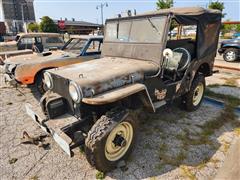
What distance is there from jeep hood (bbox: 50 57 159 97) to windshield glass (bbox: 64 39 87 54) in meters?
2.95

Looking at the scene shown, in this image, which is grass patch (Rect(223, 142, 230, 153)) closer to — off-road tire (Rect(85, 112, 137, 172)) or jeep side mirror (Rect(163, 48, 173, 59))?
jeep side mirror (Rect(163, 48, 173, 59))

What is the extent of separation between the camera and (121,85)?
9.25 feet

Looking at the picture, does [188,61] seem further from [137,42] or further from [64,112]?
[64,112]

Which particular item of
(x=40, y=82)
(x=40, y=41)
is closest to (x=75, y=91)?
(x=40, y=82)

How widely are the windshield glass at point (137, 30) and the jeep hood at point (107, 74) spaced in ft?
1.48

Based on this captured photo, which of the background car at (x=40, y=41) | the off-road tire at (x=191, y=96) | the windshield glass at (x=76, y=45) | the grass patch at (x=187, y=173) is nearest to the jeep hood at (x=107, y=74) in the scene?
the off-road tire at (x=191, y=96)

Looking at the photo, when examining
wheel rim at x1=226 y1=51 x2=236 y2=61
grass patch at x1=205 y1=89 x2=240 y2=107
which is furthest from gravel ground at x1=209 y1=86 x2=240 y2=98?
wheel rim at x1=226 y1=51 x2=236 y2=61

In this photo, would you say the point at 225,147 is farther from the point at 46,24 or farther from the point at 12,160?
the point at 46,24

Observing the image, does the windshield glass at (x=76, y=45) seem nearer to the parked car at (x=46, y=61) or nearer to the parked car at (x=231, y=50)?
the parked car at (x=46, y=61)

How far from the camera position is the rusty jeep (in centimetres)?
252

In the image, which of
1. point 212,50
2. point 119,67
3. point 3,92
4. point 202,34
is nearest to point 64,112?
point 119,67

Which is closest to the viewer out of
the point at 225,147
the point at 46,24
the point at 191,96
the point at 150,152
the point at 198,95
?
the point at 150,152

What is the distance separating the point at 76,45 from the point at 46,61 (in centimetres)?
124

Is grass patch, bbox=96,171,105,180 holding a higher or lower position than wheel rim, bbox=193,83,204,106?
lower
